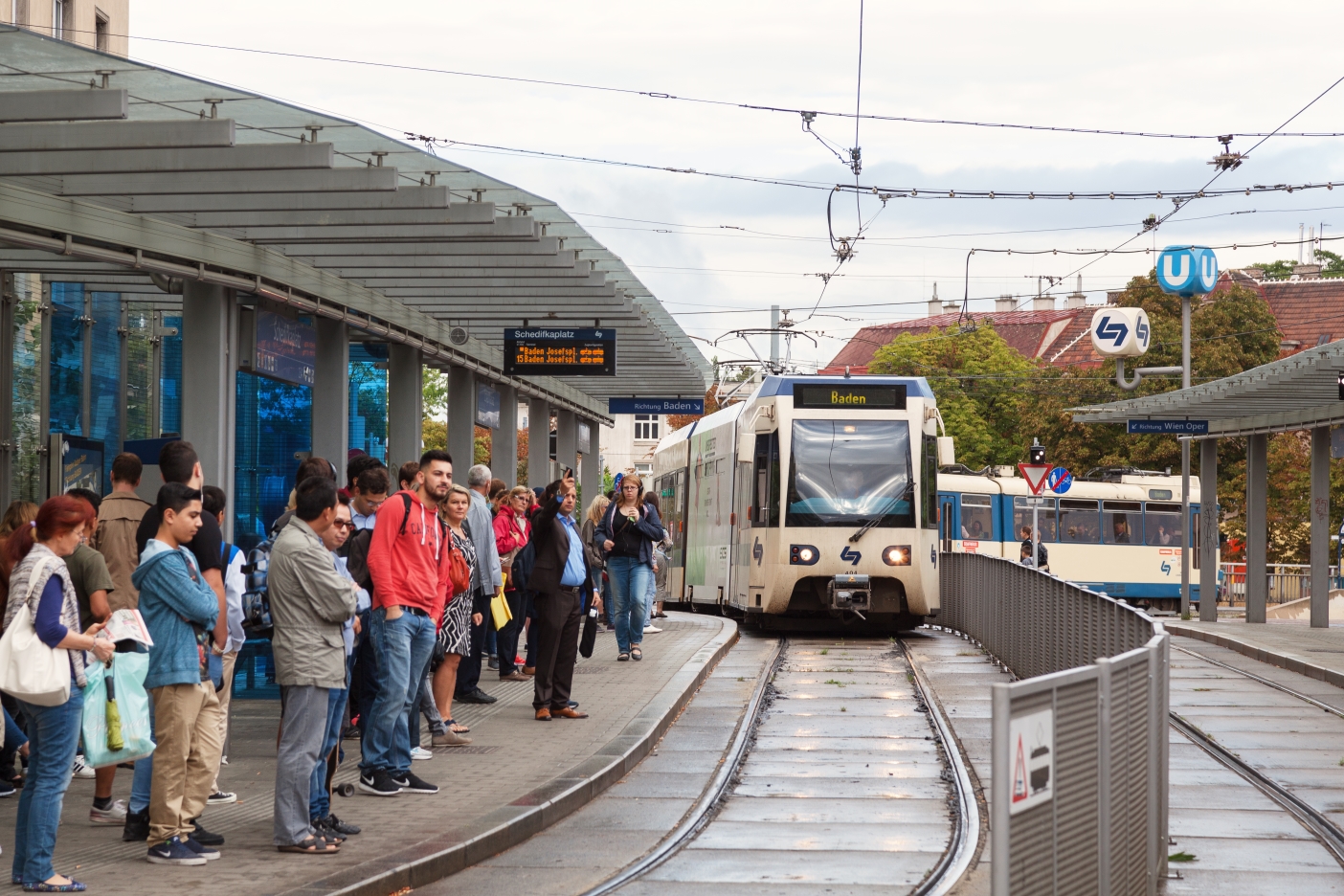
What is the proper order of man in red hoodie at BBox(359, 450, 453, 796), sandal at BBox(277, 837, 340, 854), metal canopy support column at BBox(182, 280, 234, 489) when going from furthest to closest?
metal canopy support column at BBox(182, 280, 234, 489) → man in red hoodie at BBox(359, 450, 453, 796) → sandal at BBox(277, 837, 340, 854)

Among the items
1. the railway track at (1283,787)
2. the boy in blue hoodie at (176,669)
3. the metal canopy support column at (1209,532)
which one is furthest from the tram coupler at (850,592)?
the boy in blue hoodie at (176,669)

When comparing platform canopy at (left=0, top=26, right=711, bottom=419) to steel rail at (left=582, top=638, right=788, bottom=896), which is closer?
steel rail at (left=582, top=638, right=788, bottom=896)

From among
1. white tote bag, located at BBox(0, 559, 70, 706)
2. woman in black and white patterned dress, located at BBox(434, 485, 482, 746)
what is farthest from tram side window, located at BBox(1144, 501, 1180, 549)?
white tote bag, located at BBox(0, 559, 70, 706)

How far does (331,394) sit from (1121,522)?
25.3 meters

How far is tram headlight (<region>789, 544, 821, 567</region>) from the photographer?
20.9m

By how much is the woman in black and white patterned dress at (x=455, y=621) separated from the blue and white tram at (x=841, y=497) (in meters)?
10.0

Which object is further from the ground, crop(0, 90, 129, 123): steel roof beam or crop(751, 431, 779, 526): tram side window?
crop(0, 90, 129, 123): steel roof beam

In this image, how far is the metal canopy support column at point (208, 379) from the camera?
46.7ft

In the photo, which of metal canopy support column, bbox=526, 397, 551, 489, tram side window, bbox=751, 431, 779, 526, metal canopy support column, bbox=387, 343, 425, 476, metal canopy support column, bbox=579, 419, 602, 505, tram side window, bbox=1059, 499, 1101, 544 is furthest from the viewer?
tram side window, bbox=1059, 499, 1101, 544

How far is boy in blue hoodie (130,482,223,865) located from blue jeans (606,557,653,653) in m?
9.46

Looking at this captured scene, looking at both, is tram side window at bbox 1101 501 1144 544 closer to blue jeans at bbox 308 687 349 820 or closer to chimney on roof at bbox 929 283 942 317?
blue jeans at bbox 308 687 349 820

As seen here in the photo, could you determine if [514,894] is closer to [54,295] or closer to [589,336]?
[54,295]

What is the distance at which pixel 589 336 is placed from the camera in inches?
835

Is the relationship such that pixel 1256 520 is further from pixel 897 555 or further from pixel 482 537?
pixel 482 537
